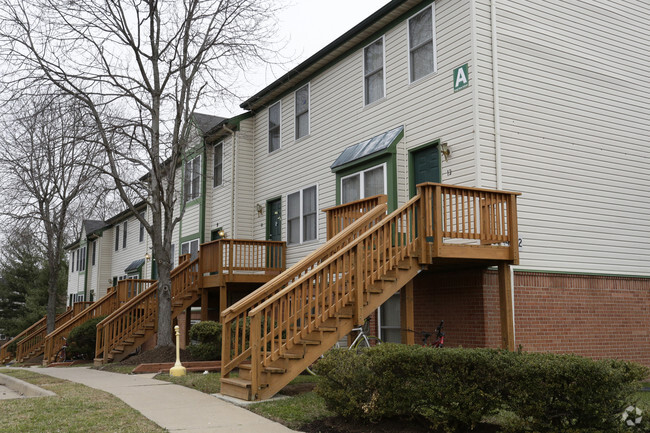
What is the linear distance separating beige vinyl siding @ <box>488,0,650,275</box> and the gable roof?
2487 millimetres

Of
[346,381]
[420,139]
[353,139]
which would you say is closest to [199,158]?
[353,139]

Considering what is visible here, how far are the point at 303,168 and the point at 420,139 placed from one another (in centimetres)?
518

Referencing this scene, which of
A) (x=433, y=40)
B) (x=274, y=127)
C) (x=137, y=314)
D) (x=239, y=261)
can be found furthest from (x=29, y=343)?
(x=433, y=40)

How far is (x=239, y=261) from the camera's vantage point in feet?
55.8

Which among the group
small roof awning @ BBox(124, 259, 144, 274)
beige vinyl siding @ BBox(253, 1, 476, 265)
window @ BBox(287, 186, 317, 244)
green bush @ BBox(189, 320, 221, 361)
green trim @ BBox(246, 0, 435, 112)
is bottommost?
green bush @ BBox(189, 320, 221, 361)

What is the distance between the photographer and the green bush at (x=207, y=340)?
1384 centimetres

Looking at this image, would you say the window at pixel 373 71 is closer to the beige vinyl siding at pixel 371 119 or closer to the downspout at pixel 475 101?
the beige vinyl siding at pixel 371 119

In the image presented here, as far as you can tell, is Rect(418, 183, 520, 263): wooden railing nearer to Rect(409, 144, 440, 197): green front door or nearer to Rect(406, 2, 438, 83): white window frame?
Rect(409, 144, 440, 197): green front door

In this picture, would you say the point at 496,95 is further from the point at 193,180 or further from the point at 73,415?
the point at 193,180

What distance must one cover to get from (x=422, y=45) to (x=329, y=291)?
625 cm

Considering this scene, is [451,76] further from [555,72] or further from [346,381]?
[346,381]

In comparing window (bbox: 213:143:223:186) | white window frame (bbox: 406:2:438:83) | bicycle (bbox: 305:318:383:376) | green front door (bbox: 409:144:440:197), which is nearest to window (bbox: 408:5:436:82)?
white window frame (bbox: 406:2:438:83)

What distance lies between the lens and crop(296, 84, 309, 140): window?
16859mm

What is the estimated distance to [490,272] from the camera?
10.8 meters
